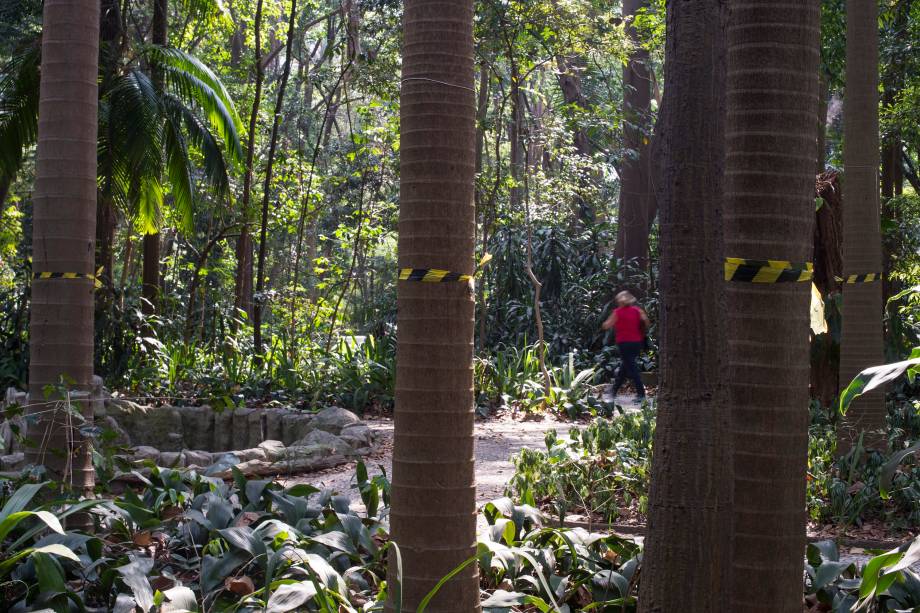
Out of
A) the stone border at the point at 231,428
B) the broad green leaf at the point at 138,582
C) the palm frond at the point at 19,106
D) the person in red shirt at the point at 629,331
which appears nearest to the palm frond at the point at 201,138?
the palm frond at the point at 19,106

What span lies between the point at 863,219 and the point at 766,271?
5097 mm

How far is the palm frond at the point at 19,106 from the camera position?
12.6 metres

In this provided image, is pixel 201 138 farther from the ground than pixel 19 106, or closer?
closer

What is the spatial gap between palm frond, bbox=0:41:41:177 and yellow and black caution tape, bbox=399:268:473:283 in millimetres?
11276

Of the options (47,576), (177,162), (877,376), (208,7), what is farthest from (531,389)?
(877,376)

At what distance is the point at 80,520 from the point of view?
4.65 meters

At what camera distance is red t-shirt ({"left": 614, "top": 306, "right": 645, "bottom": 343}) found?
12.8 m

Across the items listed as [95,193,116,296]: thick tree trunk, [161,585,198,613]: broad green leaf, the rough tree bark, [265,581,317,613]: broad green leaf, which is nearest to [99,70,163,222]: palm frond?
[95,193,116,296]: thick tree trunk

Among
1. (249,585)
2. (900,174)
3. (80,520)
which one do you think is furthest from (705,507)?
(900,174)

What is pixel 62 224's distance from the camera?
5047 mm

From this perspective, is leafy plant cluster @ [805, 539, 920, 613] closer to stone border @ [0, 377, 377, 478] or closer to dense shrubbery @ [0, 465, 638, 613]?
dense shrubbery @ [0, 465, 638, 613]

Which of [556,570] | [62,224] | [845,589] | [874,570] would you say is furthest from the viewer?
[62,224]

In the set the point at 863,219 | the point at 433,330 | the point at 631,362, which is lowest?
the point at 631,362

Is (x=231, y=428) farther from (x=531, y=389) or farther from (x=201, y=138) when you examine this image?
(x=201, y=138)
